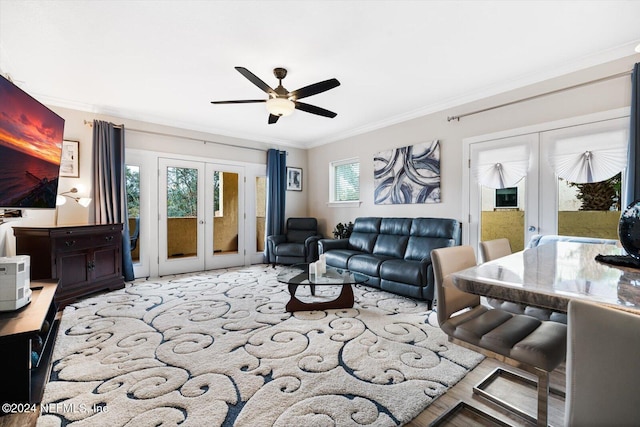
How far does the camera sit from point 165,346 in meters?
2.28

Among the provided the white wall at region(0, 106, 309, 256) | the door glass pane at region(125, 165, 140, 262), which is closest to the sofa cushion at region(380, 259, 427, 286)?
the white wall at region(0, 106, 309, 256)

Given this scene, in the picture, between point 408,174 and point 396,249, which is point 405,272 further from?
point 408,174

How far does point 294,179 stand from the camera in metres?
6.33

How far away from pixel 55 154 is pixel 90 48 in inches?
42.9

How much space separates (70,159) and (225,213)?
2361 millimetres

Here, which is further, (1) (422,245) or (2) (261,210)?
(2) (261,210)

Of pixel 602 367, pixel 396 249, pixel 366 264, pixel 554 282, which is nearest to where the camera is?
pixel 602 367

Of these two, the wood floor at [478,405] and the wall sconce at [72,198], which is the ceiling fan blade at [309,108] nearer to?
the wood floor at [478,405]

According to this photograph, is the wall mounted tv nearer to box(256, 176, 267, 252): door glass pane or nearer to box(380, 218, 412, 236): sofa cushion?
box(256, 176, 267, 252): door glass pane

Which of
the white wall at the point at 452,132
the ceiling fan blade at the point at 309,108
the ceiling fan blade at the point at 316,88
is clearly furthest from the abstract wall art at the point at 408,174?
the ceiling fan blade at the point at 316,88

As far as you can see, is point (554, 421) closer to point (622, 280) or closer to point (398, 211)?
point (622, 280)

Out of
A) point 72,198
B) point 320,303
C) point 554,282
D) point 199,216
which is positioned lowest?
point 320,303

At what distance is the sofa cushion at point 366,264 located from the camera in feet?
12.1

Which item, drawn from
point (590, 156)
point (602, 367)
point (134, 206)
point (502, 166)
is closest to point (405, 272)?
point (502, 166)
